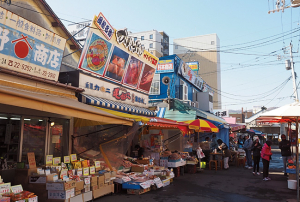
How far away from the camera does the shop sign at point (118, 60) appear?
11.2m

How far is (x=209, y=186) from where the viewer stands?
1086cm

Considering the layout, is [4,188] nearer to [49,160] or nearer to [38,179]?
[38,179]

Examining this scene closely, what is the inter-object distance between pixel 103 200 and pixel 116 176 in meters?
1.33

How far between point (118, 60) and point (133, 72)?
1619 millimetres

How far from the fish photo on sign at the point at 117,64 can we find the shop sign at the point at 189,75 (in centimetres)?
888

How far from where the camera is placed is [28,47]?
839 centimetres

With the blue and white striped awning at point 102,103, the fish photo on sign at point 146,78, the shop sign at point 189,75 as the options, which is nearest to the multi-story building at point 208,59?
the shop sign at point 189,75

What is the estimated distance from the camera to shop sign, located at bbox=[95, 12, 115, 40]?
442 inches

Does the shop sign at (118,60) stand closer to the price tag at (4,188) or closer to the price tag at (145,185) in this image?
the price tag at (145,185)

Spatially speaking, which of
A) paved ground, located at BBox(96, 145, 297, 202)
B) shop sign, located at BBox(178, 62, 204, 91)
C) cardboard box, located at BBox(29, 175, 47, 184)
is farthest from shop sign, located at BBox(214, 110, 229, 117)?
→ cardboard box, located at BBox(29, 175, 47, 184)

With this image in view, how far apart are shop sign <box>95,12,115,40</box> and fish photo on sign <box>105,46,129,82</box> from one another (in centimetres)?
88

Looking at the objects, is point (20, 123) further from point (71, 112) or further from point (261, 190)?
point (261, 190)

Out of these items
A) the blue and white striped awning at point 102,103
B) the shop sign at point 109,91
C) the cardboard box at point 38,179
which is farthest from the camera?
the shop sign at point 109,91

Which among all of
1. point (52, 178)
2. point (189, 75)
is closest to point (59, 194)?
point (52, 178)
